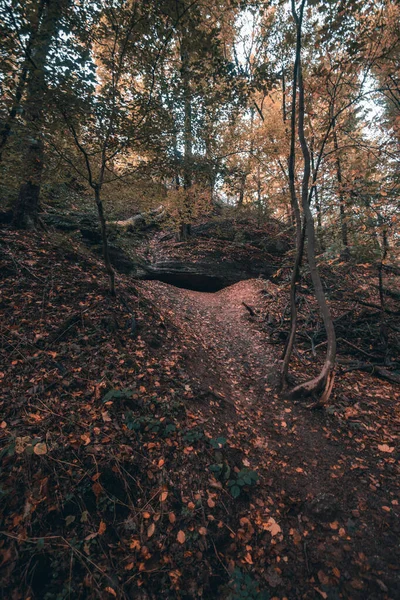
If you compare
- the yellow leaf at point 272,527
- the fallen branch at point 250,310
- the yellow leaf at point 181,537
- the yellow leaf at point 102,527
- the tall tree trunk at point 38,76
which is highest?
the tall tree trunk at point 38,76

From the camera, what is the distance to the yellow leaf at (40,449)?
253 centimetres

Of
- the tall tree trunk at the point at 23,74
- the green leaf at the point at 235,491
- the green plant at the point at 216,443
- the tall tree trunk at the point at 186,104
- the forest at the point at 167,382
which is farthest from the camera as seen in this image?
the tall tree trunk at the point at 186,104

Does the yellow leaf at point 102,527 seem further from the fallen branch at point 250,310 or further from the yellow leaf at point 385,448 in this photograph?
the fallen branch at point 250,310

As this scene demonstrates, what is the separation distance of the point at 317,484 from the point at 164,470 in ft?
6.45

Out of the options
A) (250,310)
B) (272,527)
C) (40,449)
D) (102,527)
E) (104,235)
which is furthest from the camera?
(250,310)

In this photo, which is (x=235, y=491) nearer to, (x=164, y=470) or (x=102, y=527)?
(x=164, y=470)

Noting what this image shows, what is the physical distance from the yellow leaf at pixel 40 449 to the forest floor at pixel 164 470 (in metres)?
0.01

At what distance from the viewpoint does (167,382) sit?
163 inches

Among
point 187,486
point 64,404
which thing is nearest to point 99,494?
point 187,486

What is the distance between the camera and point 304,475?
330cm

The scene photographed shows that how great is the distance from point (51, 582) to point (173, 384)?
244cm

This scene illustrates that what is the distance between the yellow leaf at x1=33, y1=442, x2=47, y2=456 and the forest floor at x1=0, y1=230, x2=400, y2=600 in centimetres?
1

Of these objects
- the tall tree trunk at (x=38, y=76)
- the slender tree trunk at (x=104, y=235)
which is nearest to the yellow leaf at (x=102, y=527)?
the slender tree trunk at (x=104, y=235)

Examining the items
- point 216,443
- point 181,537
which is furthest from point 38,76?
point 181,537
